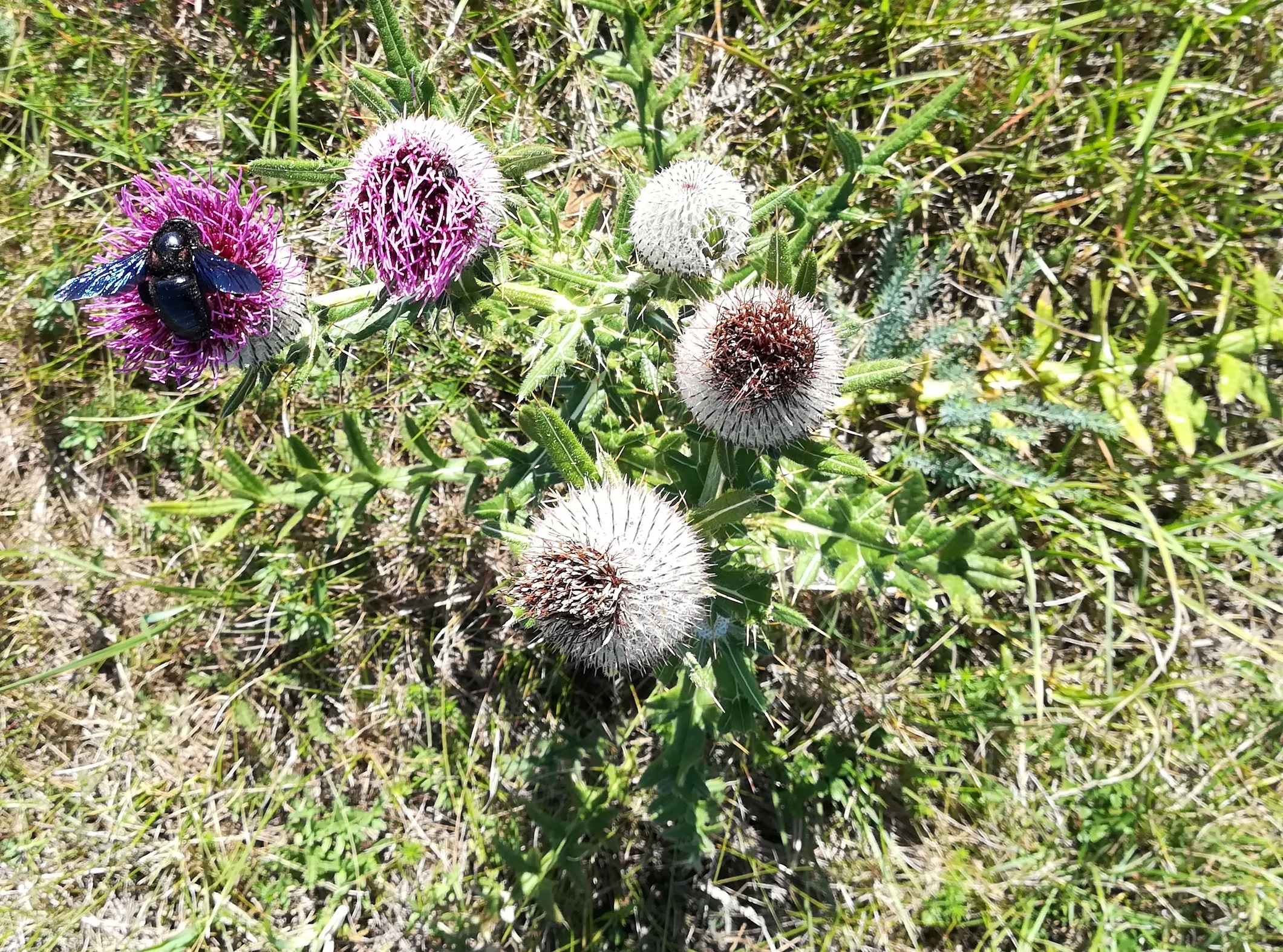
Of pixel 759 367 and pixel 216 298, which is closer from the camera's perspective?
pixel 759 367

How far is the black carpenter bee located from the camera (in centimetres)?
265

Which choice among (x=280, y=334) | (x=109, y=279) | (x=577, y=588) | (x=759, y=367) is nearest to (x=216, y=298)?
(x=280, y=334)

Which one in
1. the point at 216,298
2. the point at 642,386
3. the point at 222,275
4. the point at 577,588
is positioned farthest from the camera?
the point at 642,386

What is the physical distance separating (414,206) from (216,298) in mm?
806

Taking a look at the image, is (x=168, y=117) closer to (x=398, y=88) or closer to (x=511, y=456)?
(x=398, y=88)

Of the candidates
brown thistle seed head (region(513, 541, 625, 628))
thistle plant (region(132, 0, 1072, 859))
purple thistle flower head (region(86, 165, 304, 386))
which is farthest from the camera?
purple thistle flower head (region(86, 165, 304, 386))

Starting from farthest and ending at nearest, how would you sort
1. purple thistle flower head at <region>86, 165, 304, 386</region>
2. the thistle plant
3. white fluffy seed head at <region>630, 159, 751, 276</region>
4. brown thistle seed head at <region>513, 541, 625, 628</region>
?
purple thistle flower head at <region>86, 165, 304, 386</region>
white fluffy seed head at <region>630, 159, 751, 276</region>
the thistle plant
brown thistle seed head at <region>513, 541, 625, 628</region>

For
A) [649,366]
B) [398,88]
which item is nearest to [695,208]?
[649,366]

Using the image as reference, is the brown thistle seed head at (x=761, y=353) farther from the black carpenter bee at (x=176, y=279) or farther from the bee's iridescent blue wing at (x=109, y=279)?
the bee's iridescent blue wing at (x=109, y=279)

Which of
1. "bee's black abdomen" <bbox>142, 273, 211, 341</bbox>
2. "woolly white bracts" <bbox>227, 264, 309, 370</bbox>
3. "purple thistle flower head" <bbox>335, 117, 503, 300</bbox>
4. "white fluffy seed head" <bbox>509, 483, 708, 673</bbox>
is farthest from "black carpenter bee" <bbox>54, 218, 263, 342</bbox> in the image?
"white fluffy seed head" <bbox>509, 483, 708, 673</bbox>

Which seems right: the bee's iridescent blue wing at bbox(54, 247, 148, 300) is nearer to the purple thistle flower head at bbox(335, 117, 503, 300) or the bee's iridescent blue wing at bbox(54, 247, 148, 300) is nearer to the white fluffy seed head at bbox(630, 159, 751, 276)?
the purple thistle flower head at bbox(335, 117, 503, 300)

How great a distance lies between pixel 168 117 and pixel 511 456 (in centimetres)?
326

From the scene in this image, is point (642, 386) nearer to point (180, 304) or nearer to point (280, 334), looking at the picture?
point (280, 334)

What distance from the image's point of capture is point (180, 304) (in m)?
2.66
